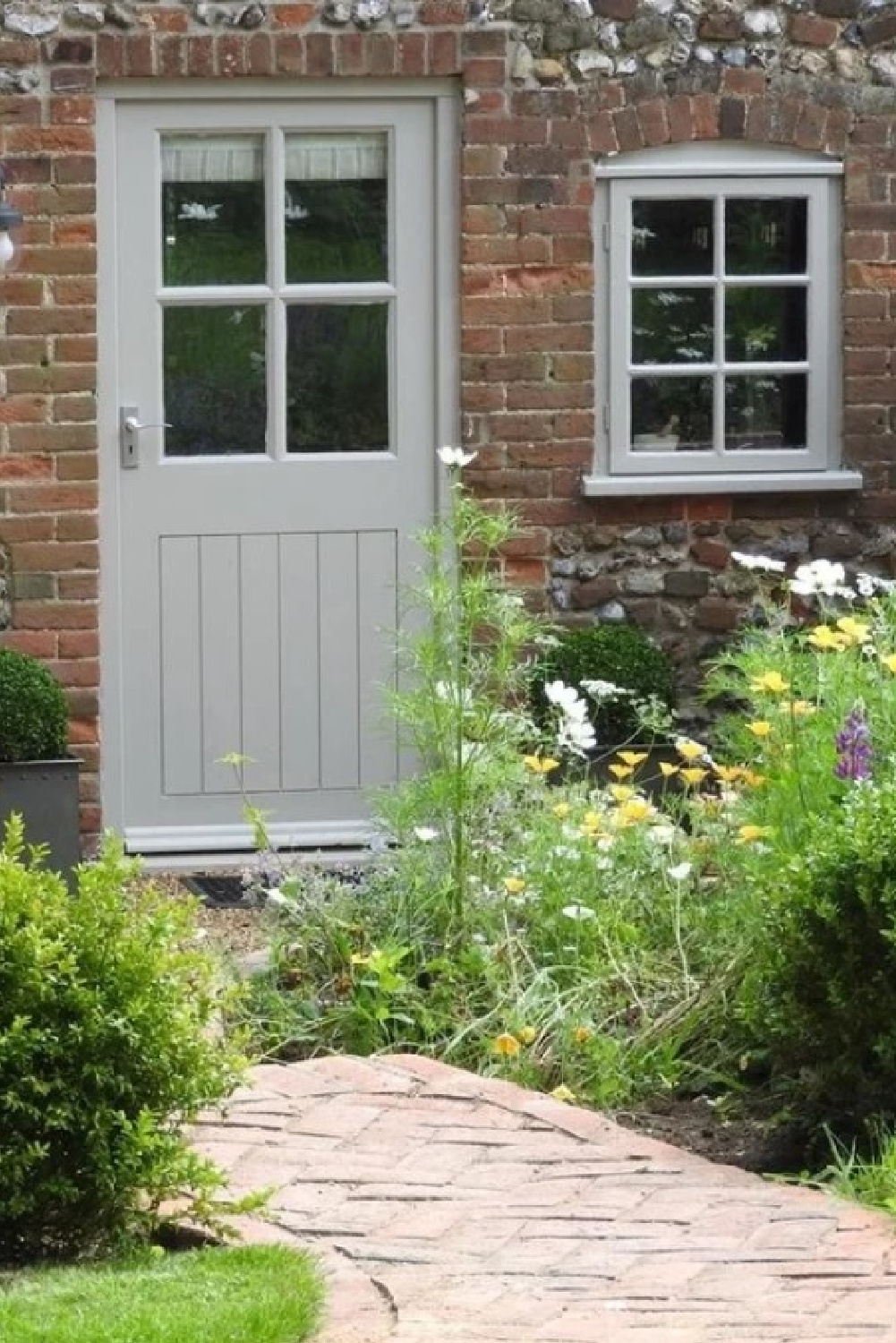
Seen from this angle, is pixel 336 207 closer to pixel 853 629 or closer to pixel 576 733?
pixel 576 733

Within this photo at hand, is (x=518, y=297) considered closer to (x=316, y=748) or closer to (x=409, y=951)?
(x=316, y=748)

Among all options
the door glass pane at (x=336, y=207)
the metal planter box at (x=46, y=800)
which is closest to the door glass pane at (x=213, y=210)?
the door glass pane at (x=336, y=207)

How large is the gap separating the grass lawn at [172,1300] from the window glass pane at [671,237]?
17.6 feet

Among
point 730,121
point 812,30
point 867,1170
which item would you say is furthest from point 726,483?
point 867,1170

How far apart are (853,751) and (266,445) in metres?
3.69

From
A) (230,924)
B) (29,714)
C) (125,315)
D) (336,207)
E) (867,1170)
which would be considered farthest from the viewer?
(336,207)

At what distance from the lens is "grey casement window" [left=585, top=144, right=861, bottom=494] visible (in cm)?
891

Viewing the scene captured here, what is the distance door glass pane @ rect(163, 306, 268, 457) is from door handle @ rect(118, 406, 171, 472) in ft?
0.40

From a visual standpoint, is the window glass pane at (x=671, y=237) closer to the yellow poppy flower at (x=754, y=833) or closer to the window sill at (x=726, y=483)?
the window sill at (x=726, y=483)

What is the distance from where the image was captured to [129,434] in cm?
877

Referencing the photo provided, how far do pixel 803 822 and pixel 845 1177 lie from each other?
1.22m

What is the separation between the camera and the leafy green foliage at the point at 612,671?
28.2ft

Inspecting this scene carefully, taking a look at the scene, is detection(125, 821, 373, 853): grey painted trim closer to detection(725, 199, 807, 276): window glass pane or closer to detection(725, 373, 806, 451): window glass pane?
detection(725, 373, 806, 451): window glass pane

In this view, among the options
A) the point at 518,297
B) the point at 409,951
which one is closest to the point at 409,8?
the point at 518,297
